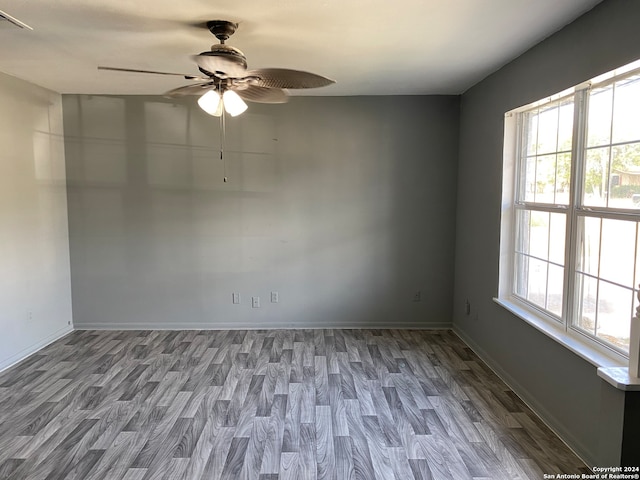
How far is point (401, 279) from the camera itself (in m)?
4.84

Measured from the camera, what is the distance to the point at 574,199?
104 inches

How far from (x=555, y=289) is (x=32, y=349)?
15.5ft

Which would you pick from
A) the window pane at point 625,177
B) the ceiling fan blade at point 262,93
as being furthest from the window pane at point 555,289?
the ceiling fan blade at point 262,93

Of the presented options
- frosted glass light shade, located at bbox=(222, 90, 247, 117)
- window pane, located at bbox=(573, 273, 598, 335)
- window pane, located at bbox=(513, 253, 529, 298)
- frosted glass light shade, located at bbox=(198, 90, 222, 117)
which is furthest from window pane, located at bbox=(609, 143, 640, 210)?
frosted glass light shade, located at bbox=(198, 90, 222, 117)

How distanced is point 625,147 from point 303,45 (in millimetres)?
2158

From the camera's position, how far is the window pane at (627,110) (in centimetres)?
217

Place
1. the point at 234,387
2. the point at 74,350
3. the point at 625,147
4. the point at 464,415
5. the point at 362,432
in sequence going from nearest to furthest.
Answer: the point at 625,147 < the point at 362,432 < the point at 464,415 < the point at 234,387 < the point at 74,350

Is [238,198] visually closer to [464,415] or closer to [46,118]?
[46,118]

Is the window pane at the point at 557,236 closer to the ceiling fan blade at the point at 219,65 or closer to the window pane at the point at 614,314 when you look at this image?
the window pane at the point at 614,314

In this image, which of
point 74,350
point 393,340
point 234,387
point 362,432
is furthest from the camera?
point 393,340

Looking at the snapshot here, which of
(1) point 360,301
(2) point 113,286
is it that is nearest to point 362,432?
(1) point 360,301

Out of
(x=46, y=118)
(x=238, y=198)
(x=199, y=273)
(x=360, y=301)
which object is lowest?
(x=360, y=301)

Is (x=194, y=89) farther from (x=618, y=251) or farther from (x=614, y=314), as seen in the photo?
(x=614, y=314)

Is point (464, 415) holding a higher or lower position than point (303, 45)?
lower
